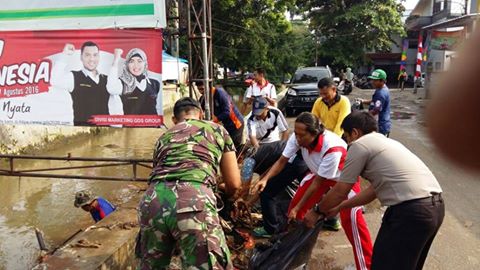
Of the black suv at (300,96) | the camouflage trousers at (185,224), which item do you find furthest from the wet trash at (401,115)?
the camouflage trousers at (185,224)

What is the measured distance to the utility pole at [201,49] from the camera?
18.0 feet

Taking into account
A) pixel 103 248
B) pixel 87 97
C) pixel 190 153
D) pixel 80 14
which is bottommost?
pixel 103 248

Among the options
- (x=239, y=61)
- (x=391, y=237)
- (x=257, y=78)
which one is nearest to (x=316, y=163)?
(x=391, y=237)

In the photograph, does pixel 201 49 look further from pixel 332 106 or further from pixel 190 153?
pixel 190 153

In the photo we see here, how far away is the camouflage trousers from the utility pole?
120 inches

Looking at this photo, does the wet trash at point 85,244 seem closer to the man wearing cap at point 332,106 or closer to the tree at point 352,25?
the man wearing cap at point 332,106

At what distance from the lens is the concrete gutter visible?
3.31m

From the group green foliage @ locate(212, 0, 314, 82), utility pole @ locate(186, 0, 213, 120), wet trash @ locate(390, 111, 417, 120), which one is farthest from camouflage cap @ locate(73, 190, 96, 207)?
green foliage @ locate(212, 0, 314, 82)

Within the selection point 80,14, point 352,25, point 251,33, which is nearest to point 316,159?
point 80,14

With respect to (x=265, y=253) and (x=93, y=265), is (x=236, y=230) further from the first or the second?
(x=93, y=265)

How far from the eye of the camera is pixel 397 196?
2.64 metres

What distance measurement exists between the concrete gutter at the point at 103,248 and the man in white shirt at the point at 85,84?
1.22 metres

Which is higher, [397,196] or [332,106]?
[332,106]

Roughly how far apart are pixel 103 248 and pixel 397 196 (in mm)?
2358
